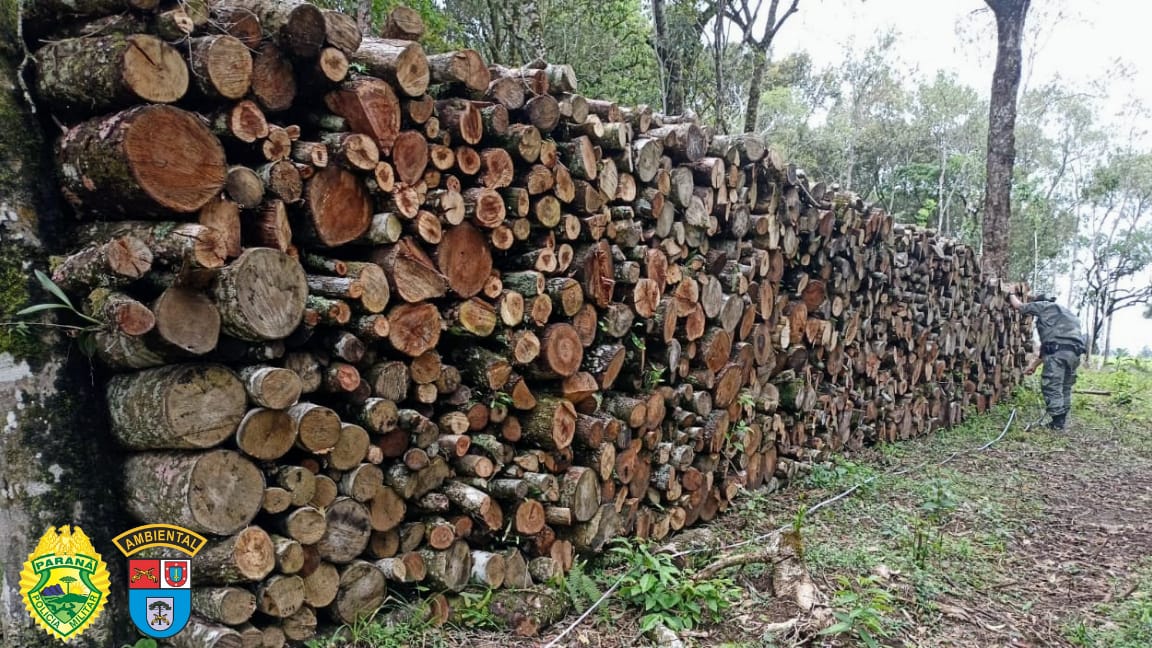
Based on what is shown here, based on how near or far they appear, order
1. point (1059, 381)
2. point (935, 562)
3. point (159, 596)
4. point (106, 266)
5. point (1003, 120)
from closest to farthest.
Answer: point (106, 266) → point (159, 596) → point (935, 562) → point (1059, 381) → point (1003, 120)

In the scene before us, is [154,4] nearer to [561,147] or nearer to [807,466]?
[561,147]

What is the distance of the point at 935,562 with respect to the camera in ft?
14.3

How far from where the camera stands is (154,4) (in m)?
2.53

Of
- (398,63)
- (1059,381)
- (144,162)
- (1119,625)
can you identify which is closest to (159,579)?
(144,162)

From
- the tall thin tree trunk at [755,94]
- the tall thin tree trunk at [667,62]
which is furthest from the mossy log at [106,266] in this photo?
the tall thin tree trunk at [755,94]

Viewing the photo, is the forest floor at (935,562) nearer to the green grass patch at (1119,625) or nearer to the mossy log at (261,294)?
the green grass patch at (1119,625)

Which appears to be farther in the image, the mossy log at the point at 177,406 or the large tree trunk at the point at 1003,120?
the large tree trunk at the point at 1003,120

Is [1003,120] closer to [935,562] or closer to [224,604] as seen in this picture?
[935,562]

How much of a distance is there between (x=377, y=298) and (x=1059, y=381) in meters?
9.44

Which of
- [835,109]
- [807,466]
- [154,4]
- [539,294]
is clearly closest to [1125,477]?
[807,466]

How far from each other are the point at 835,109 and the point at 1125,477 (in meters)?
24.8

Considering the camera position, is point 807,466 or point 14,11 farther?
point 807,466

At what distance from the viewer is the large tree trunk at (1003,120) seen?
11.9m

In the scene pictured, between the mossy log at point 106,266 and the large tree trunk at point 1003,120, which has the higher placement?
the large tree trunk at point 1003,120
